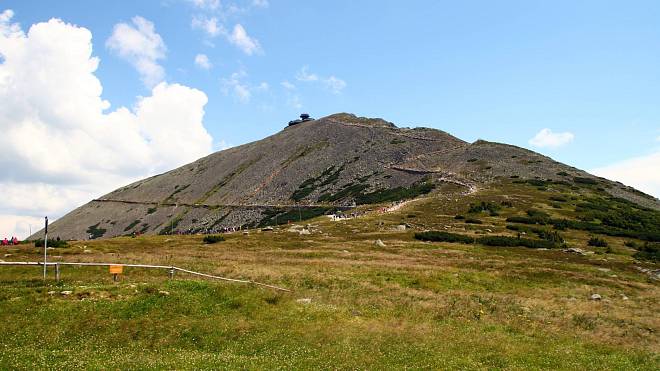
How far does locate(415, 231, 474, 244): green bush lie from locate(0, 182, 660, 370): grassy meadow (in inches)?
454

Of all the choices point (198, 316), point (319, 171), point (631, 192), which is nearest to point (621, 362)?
point (198, 316)

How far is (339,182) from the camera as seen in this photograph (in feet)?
520

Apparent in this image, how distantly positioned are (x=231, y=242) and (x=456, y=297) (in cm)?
3790

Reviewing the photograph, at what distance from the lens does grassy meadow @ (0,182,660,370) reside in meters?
23.1

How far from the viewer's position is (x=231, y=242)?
67.3 m

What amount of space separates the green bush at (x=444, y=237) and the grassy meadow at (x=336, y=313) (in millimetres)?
11530

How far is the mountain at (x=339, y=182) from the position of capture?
12888cm

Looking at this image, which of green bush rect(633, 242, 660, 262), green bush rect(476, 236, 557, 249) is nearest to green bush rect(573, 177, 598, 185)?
green bush rect(633, 242, 660, 262)

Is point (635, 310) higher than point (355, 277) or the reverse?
the reverse

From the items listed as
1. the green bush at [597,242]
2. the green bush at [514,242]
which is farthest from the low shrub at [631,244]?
the green bush at [514,242]

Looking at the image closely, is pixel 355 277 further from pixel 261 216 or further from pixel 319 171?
pixel 319 171

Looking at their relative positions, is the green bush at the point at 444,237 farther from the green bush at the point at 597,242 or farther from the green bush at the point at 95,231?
the green bush at the point at 95,231

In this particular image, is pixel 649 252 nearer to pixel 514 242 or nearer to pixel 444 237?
pixel 514 242

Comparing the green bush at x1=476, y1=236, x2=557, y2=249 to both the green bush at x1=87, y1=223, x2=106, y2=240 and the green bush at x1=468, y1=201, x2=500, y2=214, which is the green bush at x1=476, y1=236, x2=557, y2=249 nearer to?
the green bush at x1=468, y1=201, x2=500, y2=214
